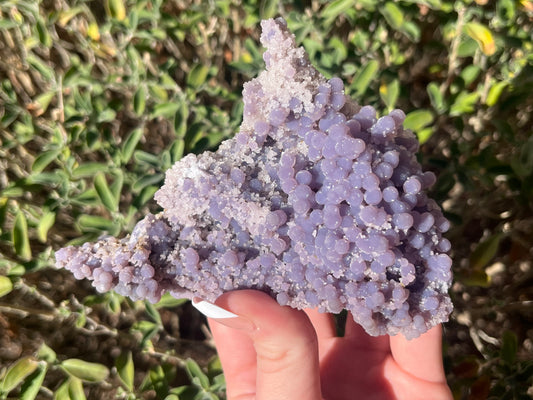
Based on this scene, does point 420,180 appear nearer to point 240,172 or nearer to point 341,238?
point 341,238

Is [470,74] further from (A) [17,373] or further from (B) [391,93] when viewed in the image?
(A) [17,373]

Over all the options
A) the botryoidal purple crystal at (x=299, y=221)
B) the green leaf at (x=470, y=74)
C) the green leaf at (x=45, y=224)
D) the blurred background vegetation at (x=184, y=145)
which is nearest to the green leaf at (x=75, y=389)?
the blurred background vegetation at (x=184, y=145)

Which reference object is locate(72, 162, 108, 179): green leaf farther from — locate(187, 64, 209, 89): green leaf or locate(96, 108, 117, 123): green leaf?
locate(187, 64, 209, 89): green leaf

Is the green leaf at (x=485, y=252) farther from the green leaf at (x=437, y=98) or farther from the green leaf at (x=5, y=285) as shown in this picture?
the green leaf at (x=5, y=285)

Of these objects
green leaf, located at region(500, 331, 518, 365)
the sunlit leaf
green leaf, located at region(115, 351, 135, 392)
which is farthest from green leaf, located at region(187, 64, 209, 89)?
green leaf, located at region(500, 331, 518, 365)

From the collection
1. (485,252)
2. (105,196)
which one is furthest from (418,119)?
(105,196)

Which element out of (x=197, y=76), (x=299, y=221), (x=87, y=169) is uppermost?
(x=197, y=76)
